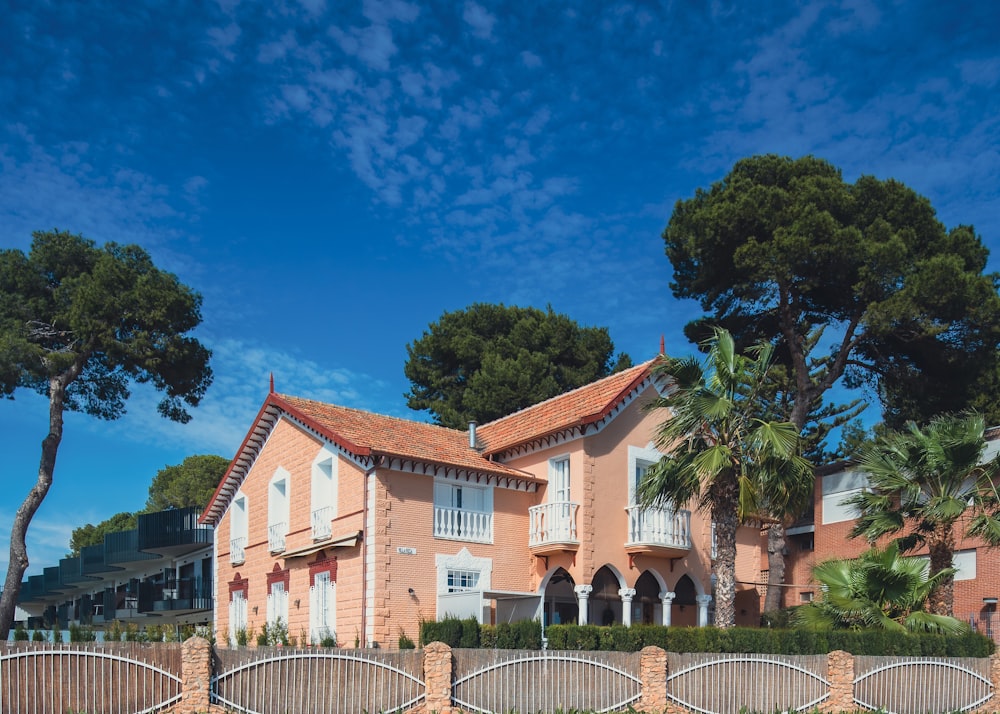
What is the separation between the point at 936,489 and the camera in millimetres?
27047

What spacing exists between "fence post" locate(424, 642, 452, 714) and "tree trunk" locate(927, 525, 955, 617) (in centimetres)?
1365

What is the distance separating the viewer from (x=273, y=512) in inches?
1307

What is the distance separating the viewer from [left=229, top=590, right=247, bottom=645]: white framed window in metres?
33.7

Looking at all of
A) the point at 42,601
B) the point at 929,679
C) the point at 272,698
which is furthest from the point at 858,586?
the point at 42,601

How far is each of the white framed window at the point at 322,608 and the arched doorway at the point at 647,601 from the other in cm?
875

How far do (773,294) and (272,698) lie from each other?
28349 mm

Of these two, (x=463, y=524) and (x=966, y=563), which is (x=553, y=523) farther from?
(x=966, y=563)

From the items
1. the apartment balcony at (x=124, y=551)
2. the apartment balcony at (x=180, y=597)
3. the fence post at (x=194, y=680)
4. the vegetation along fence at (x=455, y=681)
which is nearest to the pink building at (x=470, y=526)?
the vegetation along fence at (x=455, y=681)

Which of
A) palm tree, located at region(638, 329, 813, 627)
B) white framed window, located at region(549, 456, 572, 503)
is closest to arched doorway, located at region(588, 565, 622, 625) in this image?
white framed window, located at region(549, 456, 572, 503)

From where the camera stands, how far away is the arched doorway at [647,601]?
30859 millimetres

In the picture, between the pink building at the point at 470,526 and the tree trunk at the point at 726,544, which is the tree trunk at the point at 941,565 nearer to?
the tree trunk at the point at 726,544

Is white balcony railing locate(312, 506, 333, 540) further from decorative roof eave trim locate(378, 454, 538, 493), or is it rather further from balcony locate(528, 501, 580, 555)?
balcony locate(528, 501, 580, 555)

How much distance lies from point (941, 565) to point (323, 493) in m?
16.7

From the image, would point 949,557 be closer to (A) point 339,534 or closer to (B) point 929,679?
(B) point 929,679
